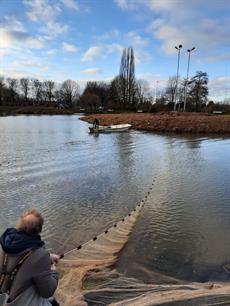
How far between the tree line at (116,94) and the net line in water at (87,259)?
6235 cm

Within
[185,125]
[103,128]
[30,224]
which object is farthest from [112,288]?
[185,125]

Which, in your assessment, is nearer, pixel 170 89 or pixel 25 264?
pixel 25 264

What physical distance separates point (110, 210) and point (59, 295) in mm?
5383

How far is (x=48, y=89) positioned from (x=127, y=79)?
50.4 meters

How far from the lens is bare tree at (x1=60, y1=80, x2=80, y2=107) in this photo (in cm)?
13662

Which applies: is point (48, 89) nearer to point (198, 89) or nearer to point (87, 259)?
point (198, 89)

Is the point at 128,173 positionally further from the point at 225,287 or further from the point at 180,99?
the point at 180,99

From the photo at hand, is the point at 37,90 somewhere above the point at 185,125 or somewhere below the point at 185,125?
above

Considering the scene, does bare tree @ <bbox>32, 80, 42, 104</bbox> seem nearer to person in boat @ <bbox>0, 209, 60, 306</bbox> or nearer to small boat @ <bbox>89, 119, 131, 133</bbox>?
small boat @ <bbox>89, 119, 131, 133</bbox>

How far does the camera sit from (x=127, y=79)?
331 feet

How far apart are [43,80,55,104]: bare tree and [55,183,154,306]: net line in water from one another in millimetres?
134716

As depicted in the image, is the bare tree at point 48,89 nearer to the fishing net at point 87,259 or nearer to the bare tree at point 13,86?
the bare tree at point 13,86

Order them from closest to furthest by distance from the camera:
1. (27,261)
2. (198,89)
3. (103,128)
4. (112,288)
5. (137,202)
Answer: (27,261)
(112,288)
(137,202)
(103,128)
(198,89)

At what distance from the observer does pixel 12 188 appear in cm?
1301
